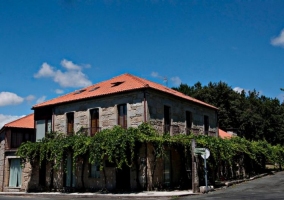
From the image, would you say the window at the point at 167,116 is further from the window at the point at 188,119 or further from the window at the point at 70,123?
the window at the point at 70,123

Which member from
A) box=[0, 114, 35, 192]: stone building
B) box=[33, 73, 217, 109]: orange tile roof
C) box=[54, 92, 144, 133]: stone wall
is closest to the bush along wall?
box=[54, 92, 144, 133]: stone wall

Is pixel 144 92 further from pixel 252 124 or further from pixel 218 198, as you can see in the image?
pixel 252 124

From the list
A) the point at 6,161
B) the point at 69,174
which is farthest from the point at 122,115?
the point at 6,161

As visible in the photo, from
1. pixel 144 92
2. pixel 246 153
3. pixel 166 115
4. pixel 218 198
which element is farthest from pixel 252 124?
pixel 218 198

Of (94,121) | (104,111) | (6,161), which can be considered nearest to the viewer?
(104,111)

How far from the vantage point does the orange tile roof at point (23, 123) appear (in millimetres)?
27928

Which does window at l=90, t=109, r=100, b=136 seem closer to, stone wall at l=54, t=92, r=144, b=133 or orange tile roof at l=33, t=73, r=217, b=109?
stone wall at l=54, t=92, r=144, b=133

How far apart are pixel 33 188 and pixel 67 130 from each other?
199 inches

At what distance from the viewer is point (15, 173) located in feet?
88.0

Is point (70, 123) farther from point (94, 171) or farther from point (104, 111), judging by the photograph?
point (94, 171)

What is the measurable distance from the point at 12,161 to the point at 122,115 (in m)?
10.7

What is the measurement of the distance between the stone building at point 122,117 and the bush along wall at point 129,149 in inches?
22.3

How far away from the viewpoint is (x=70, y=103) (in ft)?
83.3

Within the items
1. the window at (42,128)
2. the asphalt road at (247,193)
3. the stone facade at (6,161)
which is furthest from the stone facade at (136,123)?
the asphalt road at (247,193)
